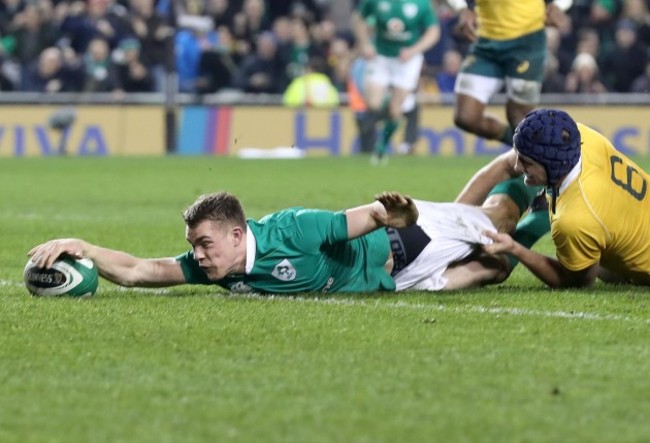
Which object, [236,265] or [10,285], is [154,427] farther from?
[10,285]

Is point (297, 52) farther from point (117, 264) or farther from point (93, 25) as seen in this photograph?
point (117, 264)

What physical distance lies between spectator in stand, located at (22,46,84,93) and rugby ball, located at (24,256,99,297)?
16.5 meters

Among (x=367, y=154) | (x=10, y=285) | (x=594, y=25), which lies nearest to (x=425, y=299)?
(x=10, y=285)

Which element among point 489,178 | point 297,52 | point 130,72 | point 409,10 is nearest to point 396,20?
point 409,10

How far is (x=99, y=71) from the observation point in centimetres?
2336

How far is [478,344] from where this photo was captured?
5.65m

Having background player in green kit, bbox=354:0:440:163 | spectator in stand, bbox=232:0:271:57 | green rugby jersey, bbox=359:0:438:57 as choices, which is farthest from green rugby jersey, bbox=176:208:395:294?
spectator in stand, bbox=232:0:271:57

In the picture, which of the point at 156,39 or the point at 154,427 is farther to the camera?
the point at 156,39

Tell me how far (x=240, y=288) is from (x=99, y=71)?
16.8 metres

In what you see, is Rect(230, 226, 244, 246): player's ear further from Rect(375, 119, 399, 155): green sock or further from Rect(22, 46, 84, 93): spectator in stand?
Rect(22, 46, 84, 93): spectator in stand

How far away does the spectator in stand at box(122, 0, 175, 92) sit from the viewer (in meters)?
24.1

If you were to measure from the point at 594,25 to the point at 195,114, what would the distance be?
273 inches

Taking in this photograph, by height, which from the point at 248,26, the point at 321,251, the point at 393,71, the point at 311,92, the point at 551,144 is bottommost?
the point at 311,92

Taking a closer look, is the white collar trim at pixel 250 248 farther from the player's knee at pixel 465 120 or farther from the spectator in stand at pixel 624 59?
the spectator in stand at pixel 624 59
